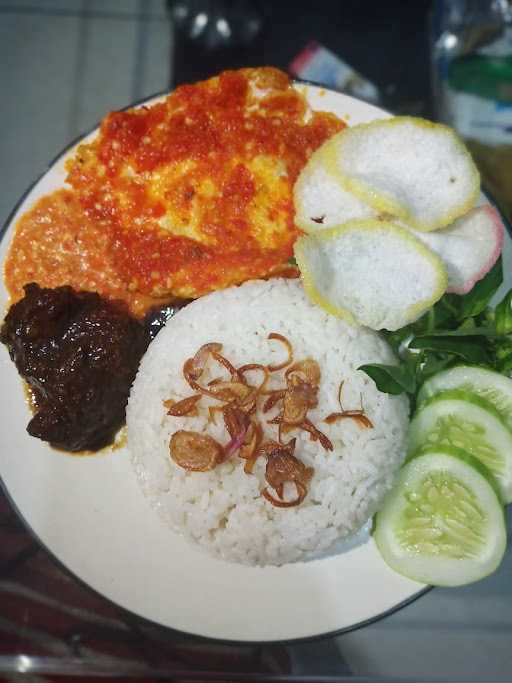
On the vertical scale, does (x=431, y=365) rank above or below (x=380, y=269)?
below

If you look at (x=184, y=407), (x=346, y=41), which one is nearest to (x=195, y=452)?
(x=184, y=407)

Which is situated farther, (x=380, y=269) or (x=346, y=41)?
(x=346, y=41)

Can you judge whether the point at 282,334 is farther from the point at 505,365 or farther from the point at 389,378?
the point at 505,365

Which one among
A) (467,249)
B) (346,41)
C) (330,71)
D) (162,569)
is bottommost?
(162,569)

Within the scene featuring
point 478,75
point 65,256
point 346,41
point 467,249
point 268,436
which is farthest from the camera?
point 346,41

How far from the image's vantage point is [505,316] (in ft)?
7.18

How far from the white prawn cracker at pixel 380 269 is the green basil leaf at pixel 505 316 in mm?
237

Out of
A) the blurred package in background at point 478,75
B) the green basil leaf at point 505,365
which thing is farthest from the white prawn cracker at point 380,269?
the blurred package in background at point 478,75

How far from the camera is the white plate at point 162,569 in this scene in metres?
2.19

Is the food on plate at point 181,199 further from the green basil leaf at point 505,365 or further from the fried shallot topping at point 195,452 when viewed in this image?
the green basil leaf at point 505,365

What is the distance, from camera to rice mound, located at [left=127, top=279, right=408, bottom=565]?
7.02 feet

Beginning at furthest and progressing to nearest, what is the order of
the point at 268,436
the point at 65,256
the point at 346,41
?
the point at 346,41 → the point at 65,256 → the point at 268,436

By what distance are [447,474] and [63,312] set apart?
135cm

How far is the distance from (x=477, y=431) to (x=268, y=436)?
654 millimetres
